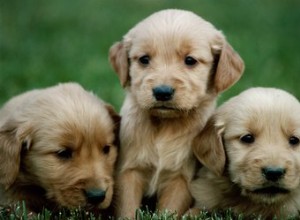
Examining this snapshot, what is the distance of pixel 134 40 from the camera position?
7559 millimetres

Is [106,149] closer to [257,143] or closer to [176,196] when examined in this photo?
[176,196]

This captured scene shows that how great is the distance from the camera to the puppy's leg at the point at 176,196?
7184 mm

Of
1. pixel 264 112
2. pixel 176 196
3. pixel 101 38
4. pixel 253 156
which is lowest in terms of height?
pixel 101 38

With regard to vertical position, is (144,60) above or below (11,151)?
above

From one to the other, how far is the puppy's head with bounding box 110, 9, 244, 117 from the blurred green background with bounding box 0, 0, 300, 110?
11.0ft

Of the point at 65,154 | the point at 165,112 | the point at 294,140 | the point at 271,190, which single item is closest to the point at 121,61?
the point at 165,112

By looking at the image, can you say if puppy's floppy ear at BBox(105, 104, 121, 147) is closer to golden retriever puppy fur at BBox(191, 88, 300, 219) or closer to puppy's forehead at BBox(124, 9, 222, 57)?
puppy's forehead at BBox(124, 9, 222, 57)

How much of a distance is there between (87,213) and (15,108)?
4.77 feet

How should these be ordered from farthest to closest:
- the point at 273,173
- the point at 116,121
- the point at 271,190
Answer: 1. the point at 116,121
2. the point at 271,190
3. the point at 273,173

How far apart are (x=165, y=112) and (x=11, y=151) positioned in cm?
139

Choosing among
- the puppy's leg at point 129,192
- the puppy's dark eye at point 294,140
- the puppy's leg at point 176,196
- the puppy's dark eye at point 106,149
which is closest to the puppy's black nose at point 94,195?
the puppy's leg at point 129,192

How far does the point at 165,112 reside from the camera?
7.06 m

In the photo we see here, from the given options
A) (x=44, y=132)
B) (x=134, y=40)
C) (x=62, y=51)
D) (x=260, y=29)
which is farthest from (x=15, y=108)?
(x=260, y=29)

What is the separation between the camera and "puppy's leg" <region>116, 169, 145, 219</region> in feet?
23.2
